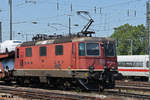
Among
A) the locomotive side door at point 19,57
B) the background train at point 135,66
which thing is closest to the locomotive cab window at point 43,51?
the locomotive side door at point 19,57

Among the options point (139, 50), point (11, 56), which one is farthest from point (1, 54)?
point (139, 50)

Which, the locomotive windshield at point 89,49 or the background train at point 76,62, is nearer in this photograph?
the background train at point 76,62

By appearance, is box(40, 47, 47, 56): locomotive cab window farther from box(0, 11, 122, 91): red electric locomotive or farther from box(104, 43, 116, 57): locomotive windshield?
box(104, 43, 116, 57): locomotive windshield

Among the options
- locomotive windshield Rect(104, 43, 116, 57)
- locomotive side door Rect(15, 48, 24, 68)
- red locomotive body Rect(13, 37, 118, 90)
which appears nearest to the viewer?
red locomotive body Rect(13, 37, 118, 90)

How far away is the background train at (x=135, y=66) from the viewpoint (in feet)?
108

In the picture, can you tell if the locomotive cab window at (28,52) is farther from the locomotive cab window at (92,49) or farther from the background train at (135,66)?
the background train at (135,66)

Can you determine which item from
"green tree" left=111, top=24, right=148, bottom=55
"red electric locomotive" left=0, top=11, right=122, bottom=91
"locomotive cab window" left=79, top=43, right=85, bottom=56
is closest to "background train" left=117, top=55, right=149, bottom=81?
"red electric locomotive" left=0, top=11, right=122, bottom=91

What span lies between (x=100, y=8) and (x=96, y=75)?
39.3 feet

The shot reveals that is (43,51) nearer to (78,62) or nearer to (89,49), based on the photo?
(78,62)

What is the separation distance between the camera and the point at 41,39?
21.7 m

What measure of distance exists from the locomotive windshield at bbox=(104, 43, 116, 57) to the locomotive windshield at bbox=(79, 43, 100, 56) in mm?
513

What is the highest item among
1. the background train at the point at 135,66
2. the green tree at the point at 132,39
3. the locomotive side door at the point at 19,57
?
the green tree at the point at 132,39

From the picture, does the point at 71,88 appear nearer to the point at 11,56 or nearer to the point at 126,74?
the point at 11,56

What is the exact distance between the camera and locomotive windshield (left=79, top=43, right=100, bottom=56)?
1803 centimetres
